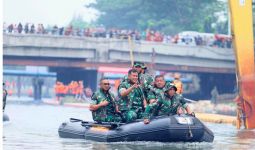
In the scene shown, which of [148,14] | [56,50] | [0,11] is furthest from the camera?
[148,14]

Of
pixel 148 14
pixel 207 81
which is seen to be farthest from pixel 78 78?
pixel 148 14

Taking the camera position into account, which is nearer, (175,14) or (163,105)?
(163,105)

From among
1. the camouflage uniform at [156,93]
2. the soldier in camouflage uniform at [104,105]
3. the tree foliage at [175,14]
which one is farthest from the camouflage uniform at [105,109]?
the tree foliage at [175,14]

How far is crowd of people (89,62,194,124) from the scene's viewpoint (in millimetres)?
22828

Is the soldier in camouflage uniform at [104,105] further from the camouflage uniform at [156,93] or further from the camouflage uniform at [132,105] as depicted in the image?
the camouflage uniform at [156,93]

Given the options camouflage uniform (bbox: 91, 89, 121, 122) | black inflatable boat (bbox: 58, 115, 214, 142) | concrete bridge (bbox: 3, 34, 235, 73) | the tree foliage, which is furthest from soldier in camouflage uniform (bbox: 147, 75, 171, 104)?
the tree foliage

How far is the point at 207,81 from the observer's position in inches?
3334

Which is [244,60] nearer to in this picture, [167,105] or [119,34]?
[167,105]

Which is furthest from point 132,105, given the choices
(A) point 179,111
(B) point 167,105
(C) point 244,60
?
(C) point 244,60

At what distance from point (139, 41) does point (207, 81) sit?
50.4 feet

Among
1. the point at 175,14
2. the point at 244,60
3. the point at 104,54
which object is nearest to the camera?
the point at 244,60

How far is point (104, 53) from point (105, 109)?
4755 centimetres

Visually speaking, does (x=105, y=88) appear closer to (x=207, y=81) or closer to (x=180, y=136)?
(x=180, y=136)

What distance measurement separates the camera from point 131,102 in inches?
914
